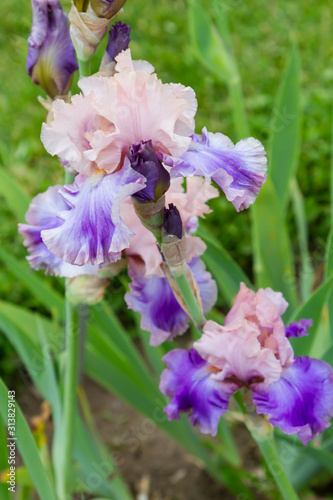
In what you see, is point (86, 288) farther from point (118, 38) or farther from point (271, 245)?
point (271, 245)

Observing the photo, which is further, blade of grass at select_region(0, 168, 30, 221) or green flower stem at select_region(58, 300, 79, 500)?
blade of grass at select_region(0, 168, 30, 221)

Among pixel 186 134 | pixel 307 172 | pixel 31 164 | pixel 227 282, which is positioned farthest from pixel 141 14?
pixel 186 134

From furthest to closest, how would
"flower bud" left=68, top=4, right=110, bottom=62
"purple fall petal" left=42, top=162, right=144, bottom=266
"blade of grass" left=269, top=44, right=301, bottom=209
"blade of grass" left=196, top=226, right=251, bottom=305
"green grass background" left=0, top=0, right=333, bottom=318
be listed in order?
"green grass background" left=0, top=0, right=333, bottom=318 < "blade of grass" left=269, top=44, right=301, bottom=209 < "blade of grass" left=196, top=226, right=251, bottom=305 < "flower bud" left=68, top=4, right=110, bottom=62 < "purple fall petal" left=42, top=162, right=144, bottom=266

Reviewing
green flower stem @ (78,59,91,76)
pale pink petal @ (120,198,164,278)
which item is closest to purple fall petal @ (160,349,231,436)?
pale pink petal @ (120,198,164,278)

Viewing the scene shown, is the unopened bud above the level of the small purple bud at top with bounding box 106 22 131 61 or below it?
below

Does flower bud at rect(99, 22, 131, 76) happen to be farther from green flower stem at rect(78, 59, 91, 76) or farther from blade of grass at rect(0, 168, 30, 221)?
blade of grass at rect(0, 168, 30, 221)

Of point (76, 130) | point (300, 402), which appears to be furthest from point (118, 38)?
Result: point (300, 402)
